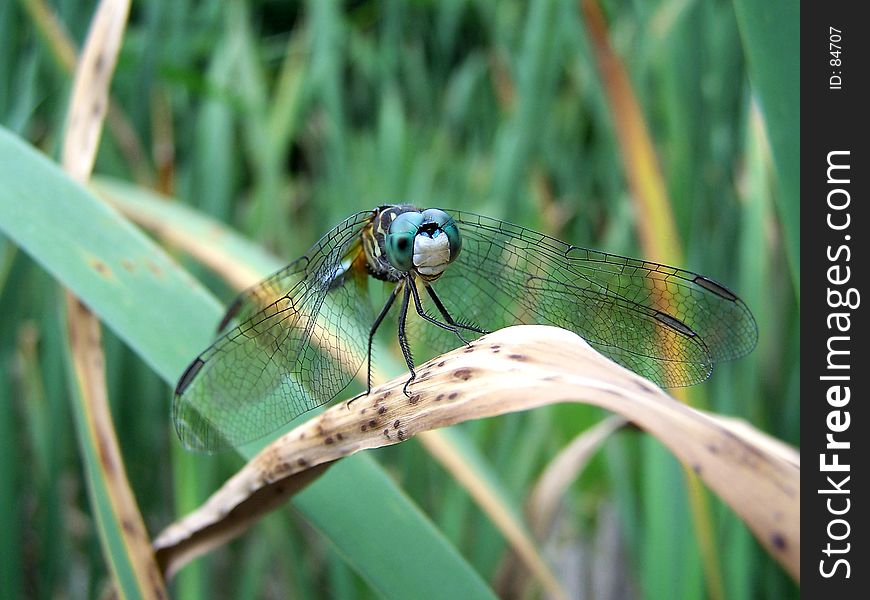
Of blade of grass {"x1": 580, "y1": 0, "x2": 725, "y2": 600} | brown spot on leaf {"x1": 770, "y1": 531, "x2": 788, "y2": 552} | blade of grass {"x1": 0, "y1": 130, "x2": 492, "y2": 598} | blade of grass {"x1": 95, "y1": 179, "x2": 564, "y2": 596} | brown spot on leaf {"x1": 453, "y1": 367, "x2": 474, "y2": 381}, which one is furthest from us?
blade of grass {"x1": 580, "y1": 0, "x2": 725, "y2": 600}

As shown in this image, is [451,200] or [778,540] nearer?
[778,540]

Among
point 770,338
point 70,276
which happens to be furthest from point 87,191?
point 770,338

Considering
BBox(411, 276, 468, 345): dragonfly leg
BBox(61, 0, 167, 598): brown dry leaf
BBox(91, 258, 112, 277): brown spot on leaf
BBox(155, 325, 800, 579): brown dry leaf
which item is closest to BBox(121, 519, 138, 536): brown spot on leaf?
BBox(61, 0, 167, 598): brown dry leaf

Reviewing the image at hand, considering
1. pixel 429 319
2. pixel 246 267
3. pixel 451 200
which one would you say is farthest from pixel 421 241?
pixel 451 200

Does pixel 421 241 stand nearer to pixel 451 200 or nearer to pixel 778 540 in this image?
pixel 778 540

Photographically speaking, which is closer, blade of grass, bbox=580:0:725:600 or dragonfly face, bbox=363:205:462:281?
dragonfly face, bbox=363:205:462:281
